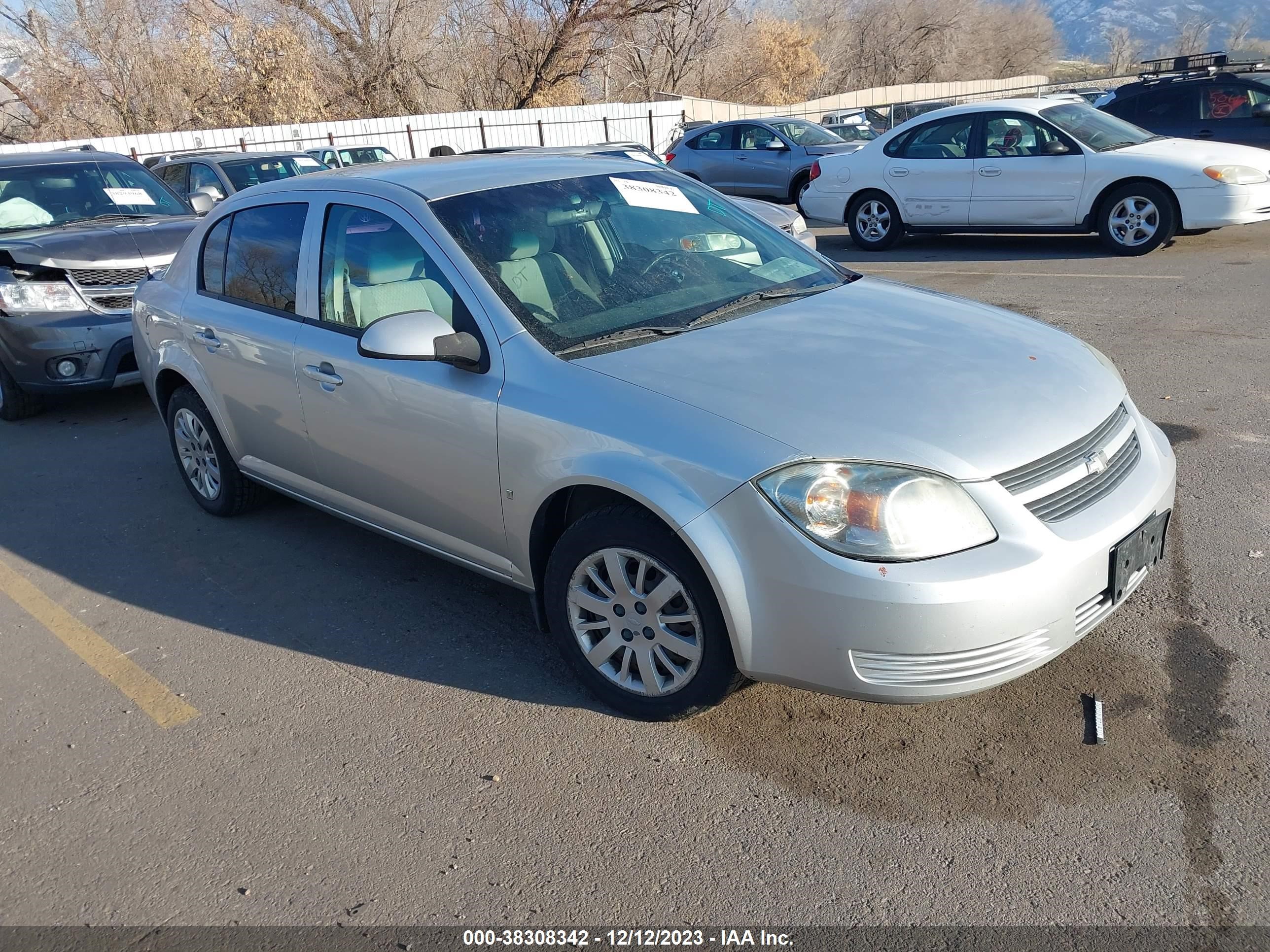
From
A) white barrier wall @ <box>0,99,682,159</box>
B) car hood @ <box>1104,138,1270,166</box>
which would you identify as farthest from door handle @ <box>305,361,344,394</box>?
white barrier wall @ <box>0,99,682,159</box>

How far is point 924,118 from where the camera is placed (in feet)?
38.3

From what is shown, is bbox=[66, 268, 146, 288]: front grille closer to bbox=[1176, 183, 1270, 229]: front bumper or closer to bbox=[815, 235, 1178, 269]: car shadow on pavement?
bbox=[815, 235, 1178, 269]: car shadow on pavement

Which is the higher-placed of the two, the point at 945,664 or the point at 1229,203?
the point at 1229,203

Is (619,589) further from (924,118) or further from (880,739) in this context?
(924,118)

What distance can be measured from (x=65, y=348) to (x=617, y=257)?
16.0ft

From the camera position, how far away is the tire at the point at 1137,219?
1029cm

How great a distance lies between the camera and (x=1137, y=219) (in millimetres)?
10469

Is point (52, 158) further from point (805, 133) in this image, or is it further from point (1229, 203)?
point (805, 133)

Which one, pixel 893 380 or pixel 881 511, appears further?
pixel 893 380

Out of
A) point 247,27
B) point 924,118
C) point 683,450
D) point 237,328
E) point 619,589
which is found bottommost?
point 619,589

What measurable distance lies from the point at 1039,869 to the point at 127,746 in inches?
111

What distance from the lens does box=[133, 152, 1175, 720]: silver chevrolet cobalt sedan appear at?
288 centimetres

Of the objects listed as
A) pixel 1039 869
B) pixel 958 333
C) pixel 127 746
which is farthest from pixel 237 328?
pixel 1039 869

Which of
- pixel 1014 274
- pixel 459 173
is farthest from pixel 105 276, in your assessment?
pixel 1014 274
